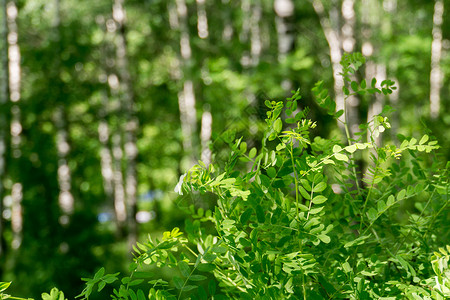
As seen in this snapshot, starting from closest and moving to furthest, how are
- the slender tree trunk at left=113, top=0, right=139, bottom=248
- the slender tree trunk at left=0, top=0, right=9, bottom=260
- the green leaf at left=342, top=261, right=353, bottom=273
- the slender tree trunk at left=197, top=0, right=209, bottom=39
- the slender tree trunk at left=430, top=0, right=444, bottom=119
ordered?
the green leaf at left=342, top=261, right=353, bottom=273 < the slender tree trunk at left=0, top=0, right=9, bottom=260 < the slender tree trunk at left=113, top=0, right=139, bottom=248 < the slender tree trunk at left=197, top=0, right=209, bottom=39 < the slender tree trunk at left=430, top=0, right=444, bottom=119

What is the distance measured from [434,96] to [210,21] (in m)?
9.78

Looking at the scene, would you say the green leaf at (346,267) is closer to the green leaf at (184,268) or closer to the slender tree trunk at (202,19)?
the green leaf at (184,268)

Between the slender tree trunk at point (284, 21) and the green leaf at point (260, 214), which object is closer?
the green leaf at point (260, 214)

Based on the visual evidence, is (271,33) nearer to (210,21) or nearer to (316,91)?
(210,21)

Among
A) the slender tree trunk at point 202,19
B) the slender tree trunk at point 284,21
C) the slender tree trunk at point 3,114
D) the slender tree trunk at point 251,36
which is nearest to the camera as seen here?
the slender tree trunk at point 284,21

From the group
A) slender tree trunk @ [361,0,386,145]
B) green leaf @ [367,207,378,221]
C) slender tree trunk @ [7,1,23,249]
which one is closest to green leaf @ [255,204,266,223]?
green leaf @ [367,207,378,221]

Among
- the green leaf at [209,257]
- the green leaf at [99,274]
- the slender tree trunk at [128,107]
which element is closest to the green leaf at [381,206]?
the green leaf at [209,257]

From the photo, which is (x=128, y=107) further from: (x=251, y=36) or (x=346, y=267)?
(x=346, y=267)

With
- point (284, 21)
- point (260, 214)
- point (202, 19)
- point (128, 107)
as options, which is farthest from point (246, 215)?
point (202, 19)

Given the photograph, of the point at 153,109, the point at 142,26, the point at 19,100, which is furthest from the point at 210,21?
the point at 19,100

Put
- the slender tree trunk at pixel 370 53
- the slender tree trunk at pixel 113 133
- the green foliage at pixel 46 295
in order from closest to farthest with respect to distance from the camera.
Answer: the green foliage at pixel 46 295 < the slender tree trunk at pixel 370 53 < the slender tree trunk at pixel 113 133

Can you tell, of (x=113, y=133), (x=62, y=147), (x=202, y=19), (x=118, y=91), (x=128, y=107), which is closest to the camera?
(x=128, y=107)

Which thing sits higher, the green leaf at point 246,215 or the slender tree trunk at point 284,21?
the slender tree trunk at point 284,21

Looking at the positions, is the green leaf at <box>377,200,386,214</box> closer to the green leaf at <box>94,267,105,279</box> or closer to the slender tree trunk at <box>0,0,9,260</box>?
the green leaf at <box>94,267,105,279</box>
